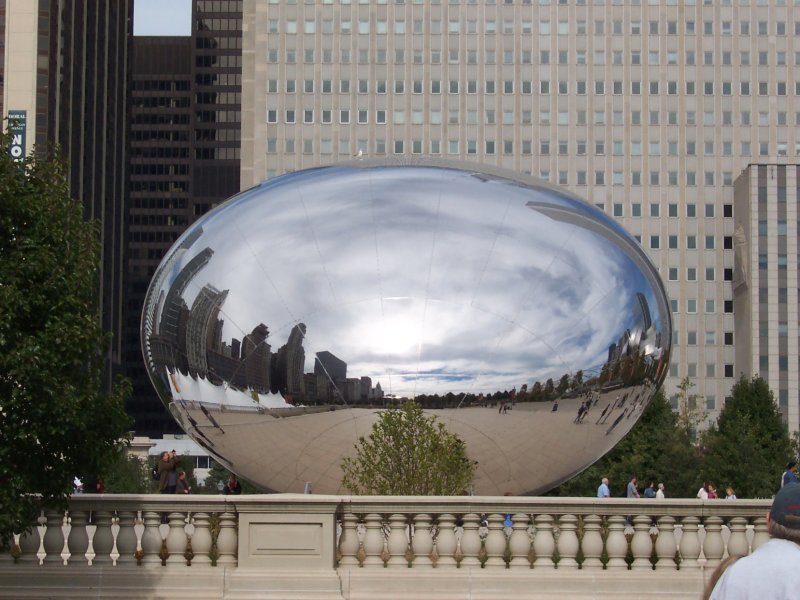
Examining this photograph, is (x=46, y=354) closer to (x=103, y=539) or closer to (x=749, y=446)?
(x=103, y=539)

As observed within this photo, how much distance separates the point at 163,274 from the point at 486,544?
6279 millimetres

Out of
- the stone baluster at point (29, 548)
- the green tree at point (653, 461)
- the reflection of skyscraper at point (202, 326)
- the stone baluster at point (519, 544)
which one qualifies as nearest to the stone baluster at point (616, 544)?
the stone baluster at point (519, 544)

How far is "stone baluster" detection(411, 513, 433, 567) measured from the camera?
15.8m

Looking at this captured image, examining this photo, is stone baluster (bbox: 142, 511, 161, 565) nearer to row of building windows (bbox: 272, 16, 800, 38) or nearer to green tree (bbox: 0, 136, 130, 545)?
green tree (bbox: 0, 136, 130, 545)

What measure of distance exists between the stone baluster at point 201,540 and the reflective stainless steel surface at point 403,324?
271 cm

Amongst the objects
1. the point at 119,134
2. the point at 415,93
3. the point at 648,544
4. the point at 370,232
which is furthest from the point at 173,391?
the point at 119,134

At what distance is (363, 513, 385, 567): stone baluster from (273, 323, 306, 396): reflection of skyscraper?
2.70 m

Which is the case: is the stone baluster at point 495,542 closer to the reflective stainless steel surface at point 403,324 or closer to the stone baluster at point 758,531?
the reflective stainless steel surface at point 403,324

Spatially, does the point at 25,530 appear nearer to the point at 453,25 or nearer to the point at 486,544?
the point at 486,544

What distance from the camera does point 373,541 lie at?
15719 mm

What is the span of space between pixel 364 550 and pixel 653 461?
5562 centimetres

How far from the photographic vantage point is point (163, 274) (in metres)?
19.8

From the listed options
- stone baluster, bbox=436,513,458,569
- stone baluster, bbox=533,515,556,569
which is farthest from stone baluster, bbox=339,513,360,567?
stone baluster, bbox=533,515,556,569

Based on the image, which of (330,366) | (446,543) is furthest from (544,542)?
(330,366)
